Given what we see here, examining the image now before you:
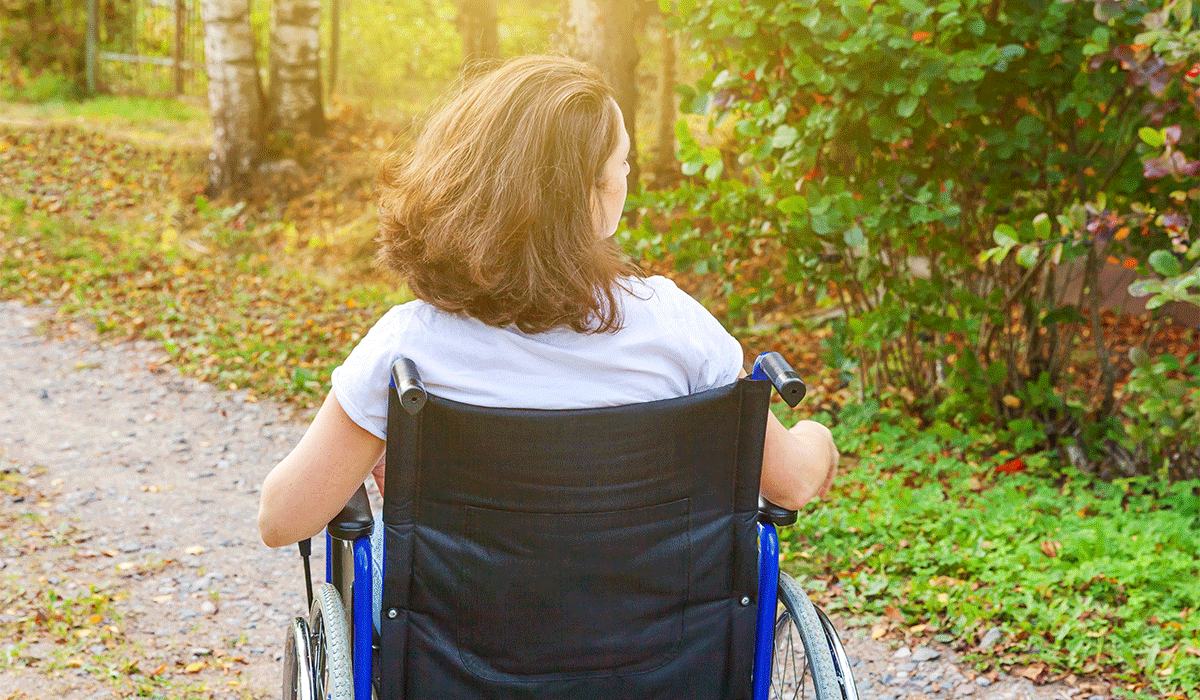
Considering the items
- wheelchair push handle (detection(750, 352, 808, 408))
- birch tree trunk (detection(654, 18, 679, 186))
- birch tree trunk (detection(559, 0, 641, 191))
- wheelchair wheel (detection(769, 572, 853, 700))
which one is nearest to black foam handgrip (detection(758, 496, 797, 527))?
wheelchair wheel (detection(769, 572, 853, 700))

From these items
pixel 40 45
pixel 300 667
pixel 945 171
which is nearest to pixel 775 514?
pixel 300 667

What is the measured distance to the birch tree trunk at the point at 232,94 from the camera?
8.34m

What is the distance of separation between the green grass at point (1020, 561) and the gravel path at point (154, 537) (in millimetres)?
147

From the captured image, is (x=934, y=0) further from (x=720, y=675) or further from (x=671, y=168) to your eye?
(x=671, y=168)

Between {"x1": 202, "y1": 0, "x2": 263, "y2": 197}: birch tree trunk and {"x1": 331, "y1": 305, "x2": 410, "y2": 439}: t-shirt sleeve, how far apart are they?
7.79 m

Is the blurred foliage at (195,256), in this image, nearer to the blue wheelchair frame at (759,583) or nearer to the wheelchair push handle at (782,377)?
the blue wheelchair frame at (759,583)

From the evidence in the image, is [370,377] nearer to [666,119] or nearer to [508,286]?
[508,286]

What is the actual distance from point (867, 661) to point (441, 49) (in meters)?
13.6

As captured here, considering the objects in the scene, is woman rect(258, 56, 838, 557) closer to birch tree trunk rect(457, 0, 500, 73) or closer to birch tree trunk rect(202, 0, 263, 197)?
birch tree trunk rect(202, 0, 263, 197)

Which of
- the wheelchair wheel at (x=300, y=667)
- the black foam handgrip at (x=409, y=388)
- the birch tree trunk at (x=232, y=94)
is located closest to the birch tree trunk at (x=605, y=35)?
the birch tree trunk at (x=232, y=94)

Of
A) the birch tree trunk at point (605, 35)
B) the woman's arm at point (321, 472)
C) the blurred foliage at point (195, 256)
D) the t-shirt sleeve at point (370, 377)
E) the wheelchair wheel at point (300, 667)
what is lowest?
the blurred foliage at point (195, 256)

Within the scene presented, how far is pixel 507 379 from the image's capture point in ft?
5.02

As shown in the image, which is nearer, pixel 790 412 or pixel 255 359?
pixel 790 412

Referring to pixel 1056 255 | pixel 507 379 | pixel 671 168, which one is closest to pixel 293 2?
pixel 671 168
